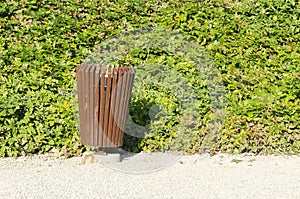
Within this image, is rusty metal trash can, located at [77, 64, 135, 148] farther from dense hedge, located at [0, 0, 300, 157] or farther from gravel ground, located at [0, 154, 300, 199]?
dense hedge, located at [0, 0, 300, 157]

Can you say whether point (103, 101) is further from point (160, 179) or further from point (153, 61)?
point (153, 61)

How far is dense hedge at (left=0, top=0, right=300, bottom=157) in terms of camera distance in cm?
575

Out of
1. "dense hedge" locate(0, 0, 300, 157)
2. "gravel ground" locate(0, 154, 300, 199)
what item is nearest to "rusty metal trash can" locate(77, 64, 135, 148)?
"gravel ground" locate(0, 154, 300, 199)

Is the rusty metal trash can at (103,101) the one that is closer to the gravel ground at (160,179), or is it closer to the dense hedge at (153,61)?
the gravel ground at (160,179)

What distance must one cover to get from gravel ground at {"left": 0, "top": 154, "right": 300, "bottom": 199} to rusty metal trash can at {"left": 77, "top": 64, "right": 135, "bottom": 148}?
355mm

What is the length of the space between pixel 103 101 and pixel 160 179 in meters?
0.91

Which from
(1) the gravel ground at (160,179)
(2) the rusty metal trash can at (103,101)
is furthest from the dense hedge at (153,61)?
(2) the rusty metal trash can at (103,101)

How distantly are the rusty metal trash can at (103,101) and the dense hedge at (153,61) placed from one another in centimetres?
69

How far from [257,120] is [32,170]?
263cm

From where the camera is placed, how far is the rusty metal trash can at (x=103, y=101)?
4.73 m

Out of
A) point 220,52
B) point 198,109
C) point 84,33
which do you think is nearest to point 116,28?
point 84,33

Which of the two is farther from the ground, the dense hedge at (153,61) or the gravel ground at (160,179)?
the dense hedge at (153,61)

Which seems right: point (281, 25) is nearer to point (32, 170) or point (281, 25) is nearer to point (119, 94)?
point (119, 94)

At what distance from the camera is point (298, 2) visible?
26.6ft
